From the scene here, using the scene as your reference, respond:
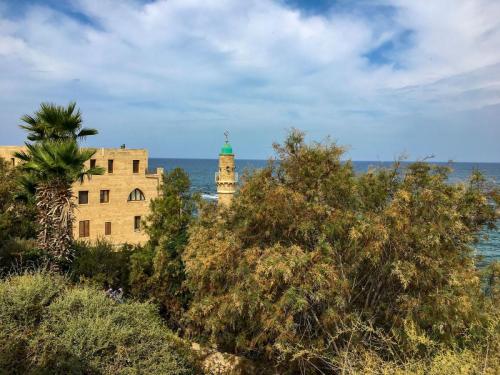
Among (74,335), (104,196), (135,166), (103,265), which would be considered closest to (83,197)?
(104,196)

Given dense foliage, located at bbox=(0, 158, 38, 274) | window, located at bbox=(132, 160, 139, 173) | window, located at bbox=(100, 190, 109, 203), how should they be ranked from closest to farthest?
dense foliage, located at bbox=(0, 158, 38, 274), window, located at bbox=(100, 190, 109, 203), window, located at bbox=(132, 160, 139, 173)

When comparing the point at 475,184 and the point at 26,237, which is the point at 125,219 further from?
the point at 475,184

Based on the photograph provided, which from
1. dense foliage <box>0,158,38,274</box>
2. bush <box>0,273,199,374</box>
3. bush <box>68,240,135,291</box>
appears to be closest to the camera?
bush <box>0,273,199,374</box>

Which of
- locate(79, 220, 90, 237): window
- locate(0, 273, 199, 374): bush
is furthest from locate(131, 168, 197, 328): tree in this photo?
locate(79, 220, 90, 237): window

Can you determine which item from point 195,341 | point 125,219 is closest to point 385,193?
point 195,341

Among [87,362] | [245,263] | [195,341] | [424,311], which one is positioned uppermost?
[245,263]

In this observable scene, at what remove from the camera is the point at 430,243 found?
39.4 ft

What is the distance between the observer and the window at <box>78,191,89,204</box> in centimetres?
3618

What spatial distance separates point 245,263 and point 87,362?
17.3ft

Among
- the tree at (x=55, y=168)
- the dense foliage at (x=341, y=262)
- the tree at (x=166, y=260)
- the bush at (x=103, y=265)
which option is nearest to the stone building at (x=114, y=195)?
the bush at (x=103, y=265)

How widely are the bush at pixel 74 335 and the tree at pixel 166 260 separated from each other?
25.2 ft

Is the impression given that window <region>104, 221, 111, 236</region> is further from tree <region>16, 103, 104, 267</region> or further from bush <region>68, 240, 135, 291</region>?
tree <region>16, 103, 104, 267</region>

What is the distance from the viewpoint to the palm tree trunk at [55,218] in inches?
634

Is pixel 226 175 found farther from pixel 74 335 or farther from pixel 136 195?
pixel 74 335
